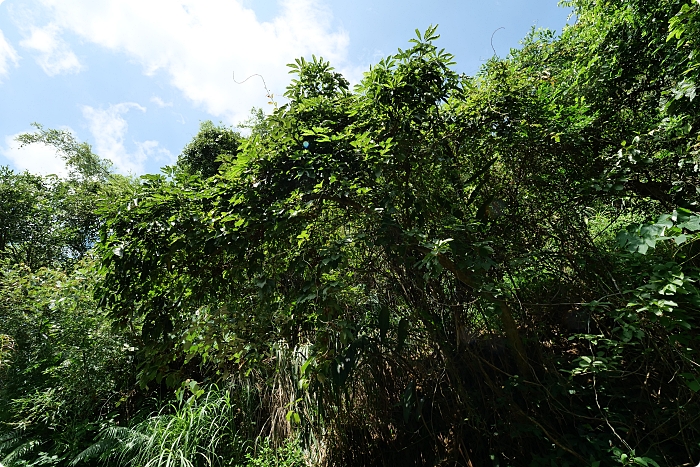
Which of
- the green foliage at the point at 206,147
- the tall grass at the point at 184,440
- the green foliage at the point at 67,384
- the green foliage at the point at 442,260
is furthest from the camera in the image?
the green foliage at the point at 206,147

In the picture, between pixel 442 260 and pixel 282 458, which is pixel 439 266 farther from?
pixel 282 458

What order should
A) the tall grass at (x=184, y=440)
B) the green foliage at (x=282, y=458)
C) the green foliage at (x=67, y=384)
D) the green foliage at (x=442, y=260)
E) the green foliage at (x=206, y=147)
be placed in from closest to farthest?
the green foliage at (x=442, y=260), the green foliage at (x=282, y=458), the tall grass at (x=184, y=440), the green foliage at (x=67, y=384), the green foliage at (x=206, y=147)

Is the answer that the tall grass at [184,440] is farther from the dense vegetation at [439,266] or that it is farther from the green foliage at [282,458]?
the green foliage at [282,458]

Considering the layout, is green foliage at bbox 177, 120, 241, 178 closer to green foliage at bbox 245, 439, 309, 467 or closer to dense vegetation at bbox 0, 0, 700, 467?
dense vegetation at bbox 0, 0, 700, 467

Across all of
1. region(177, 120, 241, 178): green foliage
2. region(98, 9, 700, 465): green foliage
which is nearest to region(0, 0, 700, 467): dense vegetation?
region(98, 9, 700, 465): green foliage

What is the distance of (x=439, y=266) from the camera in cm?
144

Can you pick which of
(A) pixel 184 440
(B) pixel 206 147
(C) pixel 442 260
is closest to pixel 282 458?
(A) pixel 184 440

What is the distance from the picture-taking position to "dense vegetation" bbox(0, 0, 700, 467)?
5.82ft

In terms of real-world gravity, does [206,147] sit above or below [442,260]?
above

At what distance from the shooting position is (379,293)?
225 cm

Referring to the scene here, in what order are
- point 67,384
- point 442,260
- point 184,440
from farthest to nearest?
point 67,384
point 184,440
point 442,260

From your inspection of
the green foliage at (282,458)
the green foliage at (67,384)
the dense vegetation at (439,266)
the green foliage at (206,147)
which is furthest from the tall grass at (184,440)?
the green foliage at (206,147)

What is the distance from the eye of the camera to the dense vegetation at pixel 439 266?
1.78 metres

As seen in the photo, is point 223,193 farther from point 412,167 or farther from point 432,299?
point 432,299
